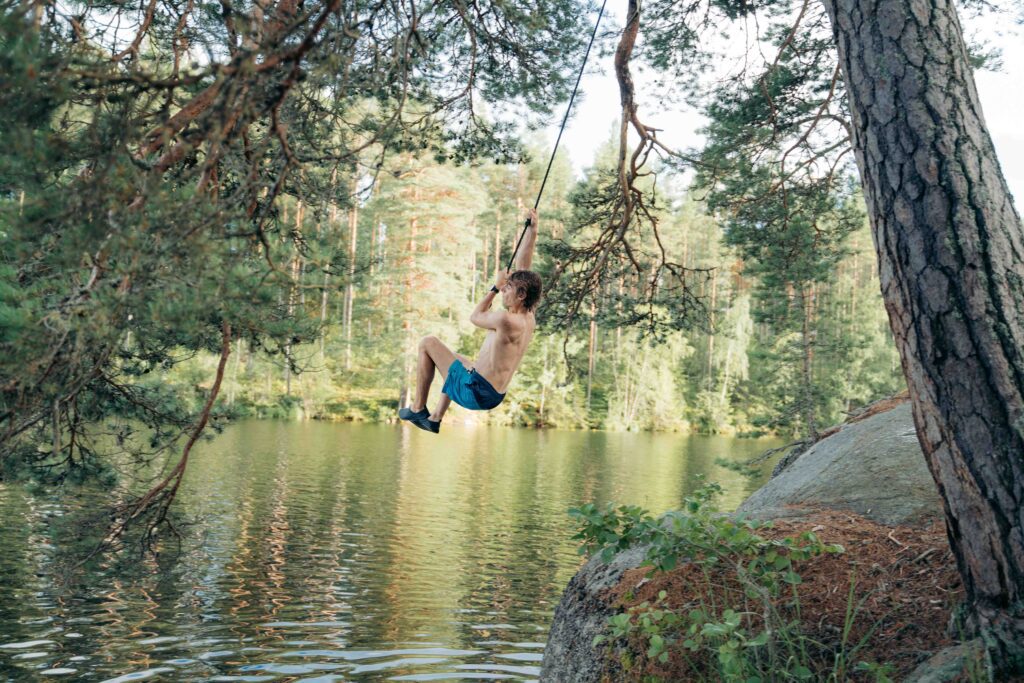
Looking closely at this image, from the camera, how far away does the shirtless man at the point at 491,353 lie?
5.12 m

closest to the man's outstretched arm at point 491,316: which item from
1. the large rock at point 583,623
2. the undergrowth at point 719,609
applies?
the undergrowth at point 719,609

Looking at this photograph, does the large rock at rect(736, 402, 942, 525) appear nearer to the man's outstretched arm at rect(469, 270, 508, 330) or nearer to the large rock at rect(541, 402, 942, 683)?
the large rock at rect(541, 402, 942, 683)

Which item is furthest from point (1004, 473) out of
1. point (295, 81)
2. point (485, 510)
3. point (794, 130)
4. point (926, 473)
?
point (485, 510)

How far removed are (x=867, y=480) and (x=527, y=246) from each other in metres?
2.49

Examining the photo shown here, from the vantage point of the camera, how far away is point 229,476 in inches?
615

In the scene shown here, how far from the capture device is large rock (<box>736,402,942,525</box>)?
4785 millimetres

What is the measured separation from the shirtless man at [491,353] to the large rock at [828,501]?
121 cm

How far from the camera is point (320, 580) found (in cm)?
921

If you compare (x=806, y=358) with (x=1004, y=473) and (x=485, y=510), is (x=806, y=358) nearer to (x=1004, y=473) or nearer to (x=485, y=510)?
(x=485, y=510)

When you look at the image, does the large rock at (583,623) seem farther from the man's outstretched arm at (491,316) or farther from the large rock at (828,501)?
the man's outstretched arm at (491,316)

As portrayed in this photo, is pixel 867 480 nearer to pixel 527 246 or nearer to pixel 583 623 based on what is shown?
pixel 583 623

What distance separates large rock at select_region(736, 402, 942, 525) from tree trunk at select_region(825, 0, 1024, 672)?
1293 mm

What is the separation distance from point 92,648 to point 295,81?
5.72m

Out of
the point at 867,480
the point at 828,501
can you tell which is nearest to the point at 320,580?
the point at 828,501
